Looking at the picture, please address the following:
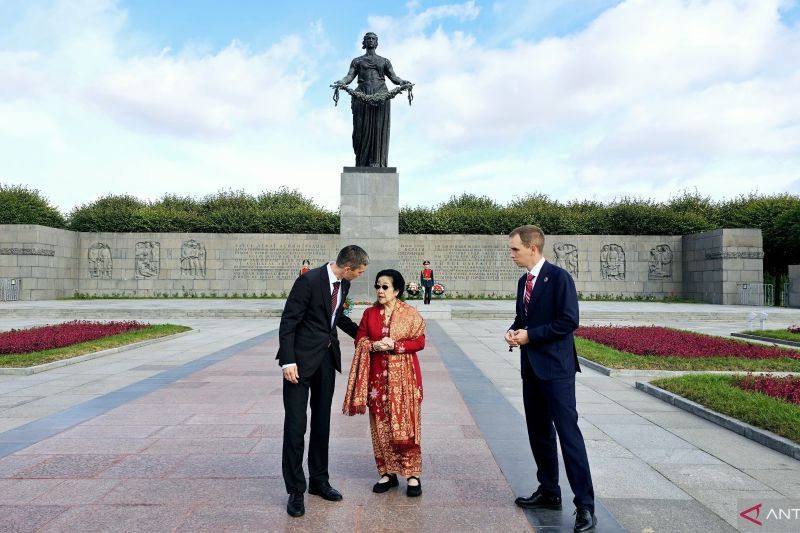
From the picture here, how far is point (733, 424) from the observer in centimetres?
526

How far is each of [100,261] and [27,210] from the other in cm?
518

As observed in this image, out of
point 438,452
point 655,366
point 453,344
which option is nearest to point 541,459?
point 438,452

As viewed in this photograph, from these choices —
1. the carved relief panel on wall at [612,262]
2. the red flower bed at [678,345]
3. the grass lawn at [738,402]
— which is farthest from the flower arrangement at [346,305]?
the carved relief panel on wall at [612,262]

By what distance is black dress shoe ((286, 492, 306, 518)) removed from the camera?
3.35 metres

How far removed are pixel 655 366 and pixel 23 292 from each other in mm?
25609

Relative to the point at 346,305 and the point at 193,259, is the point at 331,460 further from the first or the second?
the point at 193,259

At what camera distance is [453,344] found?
11.4m

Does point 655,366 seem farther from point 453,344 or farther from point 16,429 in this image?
point 16,429

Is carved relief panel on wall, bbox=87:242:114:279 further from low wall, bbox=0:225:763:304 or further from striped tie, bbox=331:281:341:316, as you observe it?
striped tie, bbox=331:281:341:316

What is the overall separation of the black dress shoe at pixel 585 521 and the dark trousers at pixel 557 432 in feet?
0.10

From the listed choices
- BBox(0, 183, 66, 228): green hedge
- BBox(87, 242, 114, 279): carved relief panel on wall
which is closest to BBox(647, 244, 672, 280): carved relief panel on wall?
BBox(87, 242, 114, 279): carved relief panel on wall

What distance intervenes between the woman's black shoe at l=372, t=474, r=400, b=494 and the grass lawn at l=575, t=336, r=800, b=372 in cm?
556

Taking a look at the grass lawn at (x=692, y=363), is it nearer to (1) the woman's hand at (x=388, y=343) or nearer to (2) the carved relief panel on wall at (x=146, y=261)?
(1) the woman's hand at (x=388, y=343)

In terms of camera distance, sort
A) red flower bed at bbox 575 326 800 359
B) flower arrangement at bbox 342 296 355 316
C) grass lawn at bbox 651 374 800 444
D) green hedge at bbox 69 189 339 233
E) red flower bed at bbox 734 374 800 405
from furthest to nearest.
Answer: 1. green hedge at bbox 69 189 339 233
2. red flower bed at bbox 575 326 800 359
3. red flower bed at bbox 734 374 800 405
4. grass lawn at bbox 651 374 800 444
5. flower arrangement at bbox 342 296 355 316
